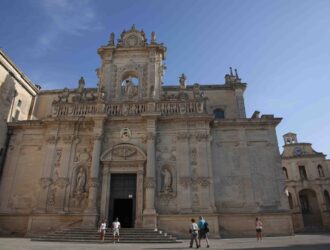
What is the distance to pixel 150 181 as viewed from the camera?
18.1 metres

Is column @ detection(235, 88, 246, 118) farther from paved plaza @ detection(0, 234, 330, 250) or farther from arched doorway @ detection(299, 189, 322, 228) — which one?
arched doorway @ detection(299, 189, 322, 228)

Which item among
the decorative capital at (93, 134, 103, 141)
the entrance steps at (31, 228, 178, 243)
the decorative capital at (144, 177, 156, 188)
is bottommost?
the entrance steps at (31, 228, 178, 243)

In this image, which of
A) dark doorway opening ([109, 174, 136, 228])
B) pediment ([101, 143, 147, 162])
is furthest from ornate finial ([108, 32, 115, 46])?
dark doorway opening ([109, 174, 136, 228])

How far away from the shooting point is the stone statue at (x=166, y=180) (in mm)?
18406

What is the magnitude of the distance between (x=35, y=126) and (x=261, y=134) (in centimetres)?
1794

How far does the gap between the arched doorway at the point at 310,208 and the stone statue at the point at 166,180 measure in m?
27.0

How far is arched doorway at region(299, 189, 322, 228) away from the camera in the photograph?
120 ft

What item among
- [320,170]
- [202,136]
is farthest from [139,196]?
[320,170]

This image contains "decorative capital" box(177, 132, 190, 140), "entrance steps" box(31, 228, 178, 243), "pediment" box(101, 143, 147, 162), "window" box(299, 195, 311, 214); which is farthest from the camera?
"window" box(299, 195, 311, 214)

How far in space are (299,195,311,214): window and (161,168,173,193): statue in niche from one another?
92.6ft

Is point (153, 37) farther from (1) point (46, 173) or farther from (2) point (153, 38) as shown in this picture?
(1) point (46, 173)

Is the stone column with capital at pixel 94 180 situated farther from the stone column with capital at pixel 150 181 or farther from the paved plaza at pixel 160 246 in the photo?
the paved plaza at pixel 160 246

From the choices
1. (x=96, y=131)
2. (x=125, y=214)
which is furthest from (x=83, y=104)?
(x=125, y=214)

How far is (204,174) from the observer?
18594 millimetres
